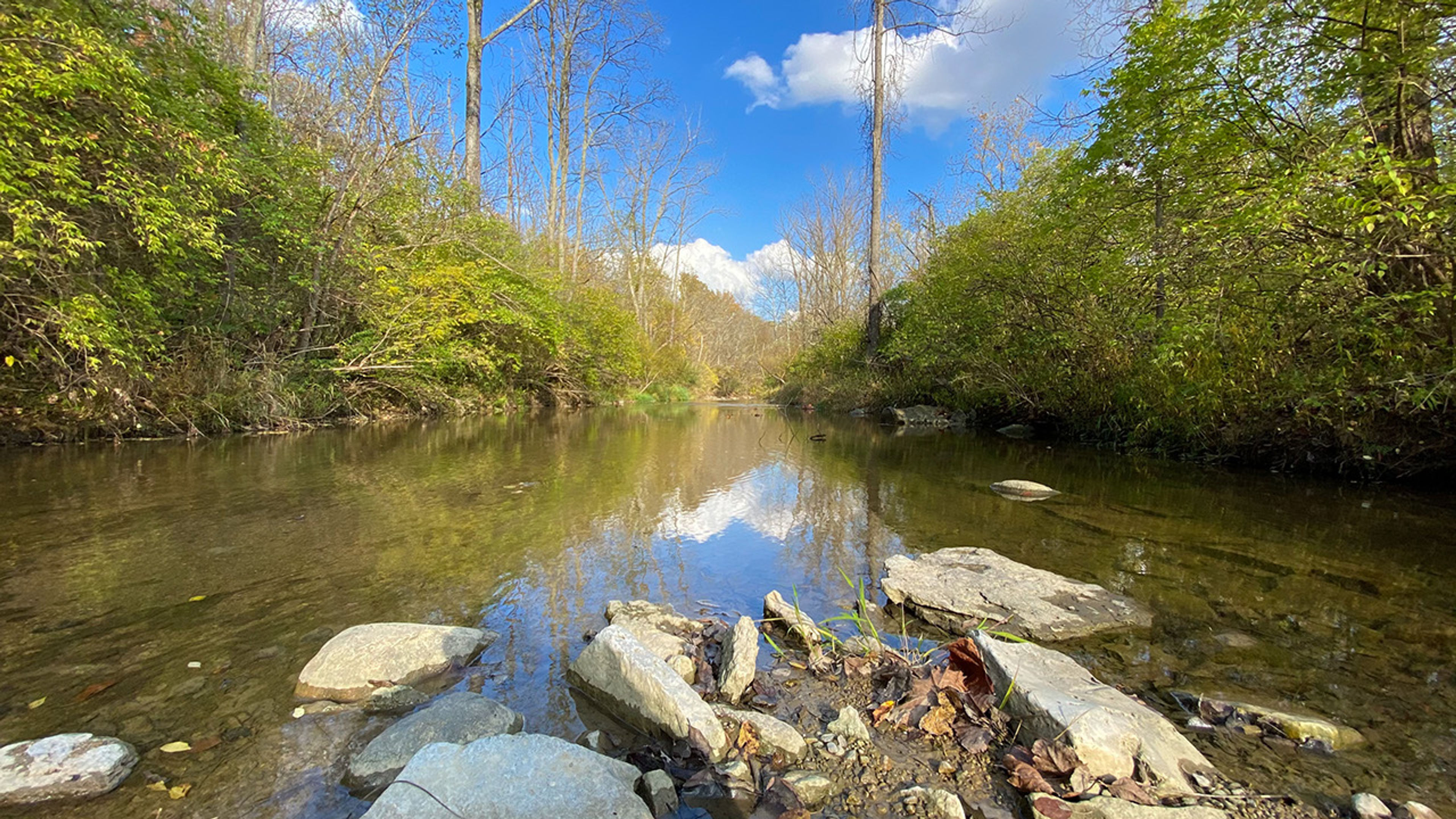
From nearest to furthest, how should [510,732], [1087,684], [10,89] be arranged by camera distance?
[510,732]
[1087,684]
[10,89]

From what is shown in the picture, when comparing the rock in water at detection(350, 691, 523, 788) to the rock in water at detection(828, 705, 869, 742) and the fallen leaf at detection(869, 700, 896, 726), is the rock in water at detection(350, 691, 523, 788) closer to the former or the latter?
the rock in water at detection(828, 705, 869, 742)

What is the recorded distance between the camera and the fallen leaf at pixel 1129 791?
59.6 inches

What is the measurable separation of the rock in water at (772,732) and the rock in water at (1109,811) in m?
0.65

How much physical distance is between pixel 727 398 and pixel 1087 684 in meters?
40.6

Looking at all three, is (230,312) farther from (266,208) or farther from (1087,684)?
(1087,684)

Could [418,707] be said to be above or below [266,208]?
below

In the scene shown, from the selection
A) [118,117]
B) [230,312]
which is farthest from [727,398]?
[118,117]

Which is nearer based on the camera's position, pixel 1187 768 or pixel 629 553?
pixel 1187 768

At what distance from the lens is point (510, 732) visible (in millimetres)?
1890

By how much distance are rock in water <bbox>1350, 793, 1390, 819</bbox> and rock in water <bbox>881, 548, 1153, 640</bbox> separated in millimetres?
1156

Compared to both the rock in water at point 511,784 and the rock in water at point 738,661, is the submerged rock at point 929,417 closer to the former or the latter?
the rock in water at point 738,661

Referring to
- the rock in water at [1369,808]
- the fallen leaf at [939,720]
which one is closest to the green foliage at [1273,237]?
the rock in water at [1369,808]

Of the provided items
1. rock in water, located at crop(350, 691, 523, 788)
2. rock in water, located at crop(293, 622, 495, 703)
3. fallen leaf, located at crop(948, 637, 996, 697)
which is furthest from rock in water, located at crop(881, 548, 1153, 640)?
rock in water, located at crop(293, 622, 495, 703)

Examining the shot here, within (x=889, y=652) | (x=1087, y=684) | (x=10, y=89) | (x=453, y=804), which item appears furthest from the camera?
(x=10, y=89)
